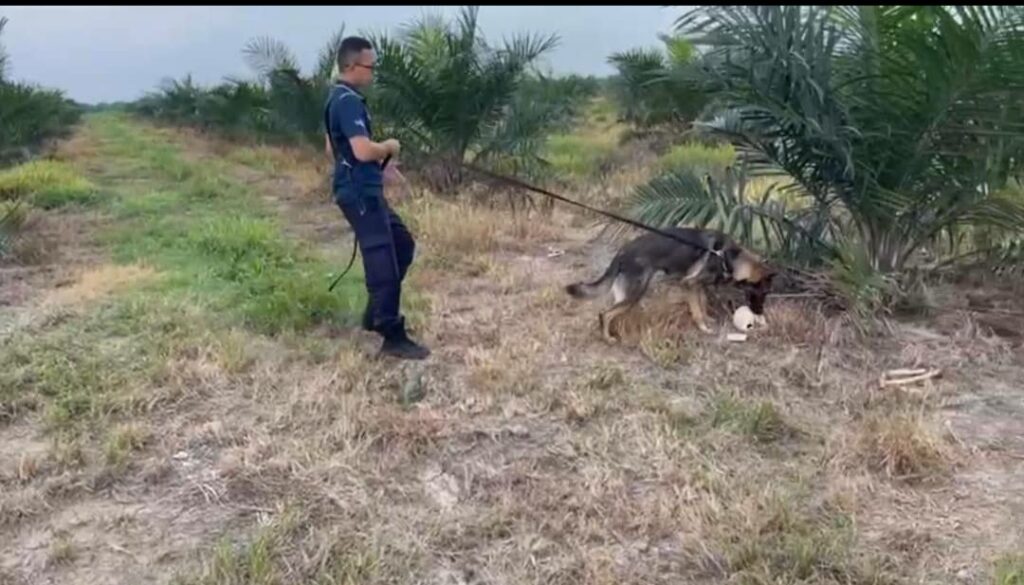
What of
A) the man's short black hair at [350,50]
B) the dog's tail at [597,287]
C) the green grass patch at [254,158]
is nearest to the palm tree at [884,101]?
the dog's tail at [597,287]

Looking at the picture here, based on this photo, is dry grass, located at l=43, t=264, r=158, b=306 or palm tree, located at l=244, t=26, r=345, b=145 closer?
dry grass, located at l=43, t=264, r=158, b=306

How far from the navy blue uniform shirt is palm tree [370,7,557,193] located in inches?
193

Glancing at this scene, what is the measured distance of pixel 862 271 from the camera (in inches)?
214

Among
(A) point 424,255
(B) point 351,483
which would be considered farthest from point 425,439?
(A) point 424,255

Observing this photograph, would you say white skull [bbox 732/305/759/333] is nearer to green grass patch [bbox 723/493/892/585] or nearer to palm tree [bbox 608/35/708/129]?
green grass patch [bbox 723/493/892/585]

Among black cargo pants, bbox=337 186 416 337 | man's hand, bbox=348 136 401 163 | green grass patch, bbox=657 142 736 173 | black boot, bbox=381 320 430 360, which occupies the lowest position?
black boot, bbox=381 320 430 360

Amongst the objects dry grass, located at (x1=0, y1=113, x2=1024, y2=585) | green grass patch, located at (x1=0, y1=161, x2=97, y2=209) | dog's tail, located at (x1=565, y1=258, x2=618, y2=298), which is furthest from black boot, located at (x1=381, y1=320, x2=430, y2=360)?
green grass patch, located at (x1=0, y1=161, x2=97, y2=209)

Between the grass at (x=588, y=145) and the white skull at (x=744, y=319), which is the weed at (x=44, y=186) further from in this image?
the white skull at (x=744, y=319)

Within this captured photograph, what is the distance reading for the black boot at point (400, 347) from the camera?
4.90 meters

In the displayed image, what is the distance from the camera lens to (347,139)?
4.63 m

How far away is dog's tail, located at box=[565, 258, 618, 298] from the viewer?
557 centimetres

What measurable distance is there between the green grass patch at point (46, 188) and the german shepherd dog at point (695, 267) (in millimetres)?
7911

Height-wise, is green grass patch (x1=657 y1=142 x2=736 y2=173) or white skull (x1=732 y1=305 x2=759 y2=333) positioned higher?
green grass patch (x1=657 y1=142 x2=736 y2=173)

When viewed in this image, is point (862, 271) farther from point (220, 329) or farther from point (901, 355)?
point (220, 329)
